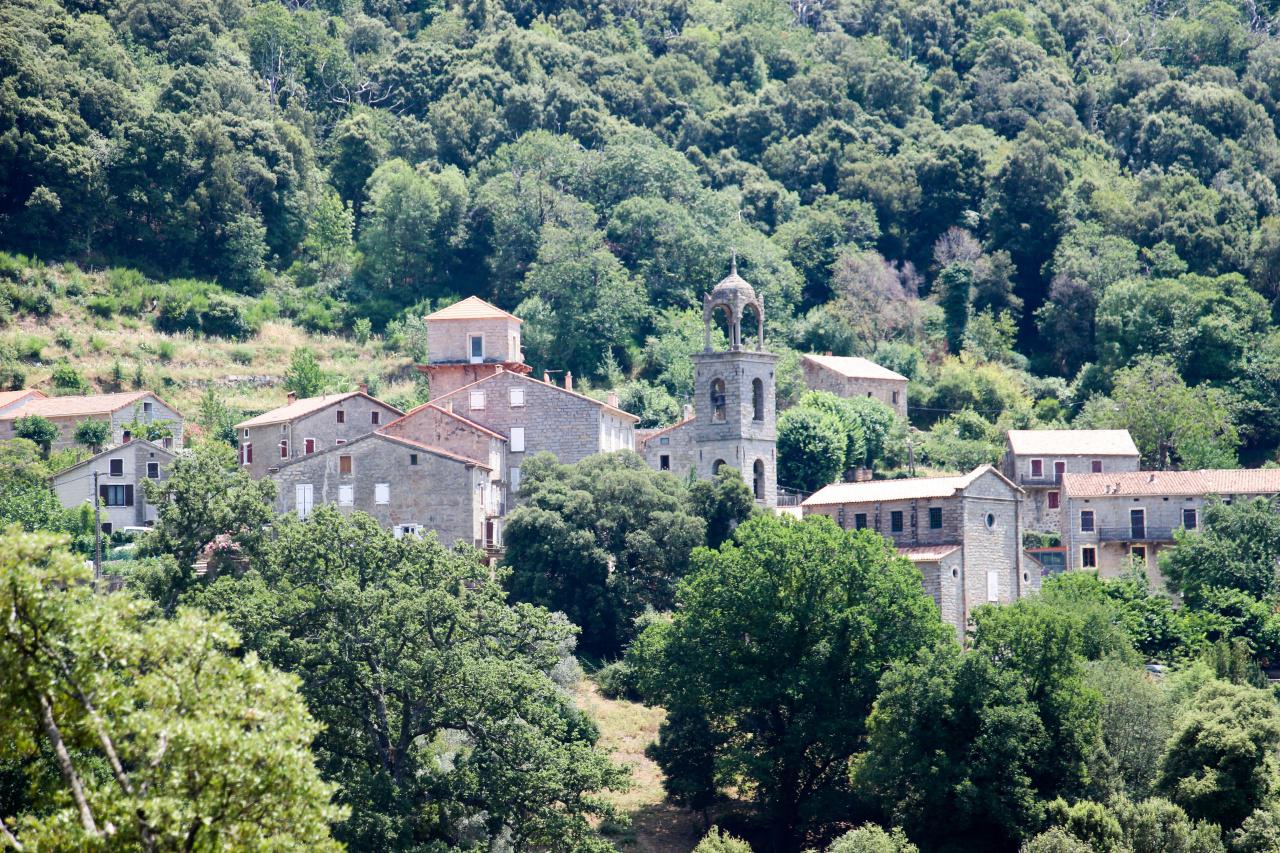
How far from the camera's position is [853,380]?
9006 centimetres

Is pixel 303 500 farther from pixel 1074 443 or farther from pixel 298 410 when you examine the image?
pixel 1074 443

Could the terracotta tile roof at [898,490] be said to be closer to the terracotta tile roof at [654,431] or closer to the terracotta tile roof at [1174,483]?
the terracotta tile roof at [654,431]

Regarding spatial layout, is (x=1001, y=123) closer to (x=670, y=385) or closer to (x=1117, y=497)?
(x=670, y=385)

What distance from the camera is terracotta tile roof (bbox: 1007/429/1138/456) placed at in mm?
79875

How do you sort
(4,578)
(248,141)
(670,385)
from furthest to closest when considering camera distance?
(248,141)
(670,385)
(4,578)

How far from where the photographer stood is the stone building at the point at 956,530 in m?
62.9

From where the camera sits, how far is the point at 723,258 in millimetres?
99812

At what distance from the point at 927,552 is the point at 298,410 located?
25967 millimetres

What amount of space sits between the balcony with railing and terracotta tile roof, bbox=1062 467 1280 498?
120 centimetres

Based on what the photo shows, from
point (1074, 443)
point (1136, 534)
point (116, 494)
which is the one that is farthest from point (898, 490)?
point (116, 494)

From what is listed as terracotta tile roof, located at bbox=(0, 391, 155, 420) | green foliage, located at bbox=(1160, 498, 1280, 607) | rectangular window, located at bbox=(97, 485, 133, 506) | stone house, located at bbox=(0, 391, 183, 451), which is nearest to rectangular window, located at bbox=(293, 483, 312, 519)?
rectangular window, located at bbox=(97, 485, 133, 506)

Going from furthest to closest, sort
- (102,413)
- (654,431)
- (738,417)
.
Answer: (102,413), (654,431), (738,417)

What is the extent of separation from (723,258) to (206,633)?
71.9 meters

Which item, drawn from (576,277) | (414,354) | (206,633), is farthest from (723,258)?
(206,633)
